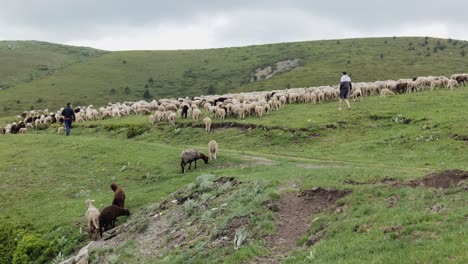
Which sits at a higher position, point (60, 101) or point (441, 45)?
point (441, 45)

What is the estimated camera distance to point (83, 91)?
378 ft

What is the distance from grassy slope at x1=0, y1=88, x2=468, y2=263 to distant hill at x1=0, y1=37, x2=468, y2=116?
64587mm

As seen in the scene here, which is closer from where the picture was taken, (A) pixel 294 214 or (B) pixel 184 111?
(A) pixel 294 214

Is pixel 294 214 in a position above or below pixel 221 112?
below

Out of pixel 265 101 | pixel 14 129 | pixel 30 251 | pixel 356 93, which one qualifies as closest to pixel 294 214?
pixel 30 251

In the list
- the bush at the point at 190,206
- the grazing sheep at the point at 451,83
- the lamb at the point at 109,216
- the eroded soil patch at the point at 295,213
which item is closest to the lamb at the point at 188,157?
the lamb at the point at 109,216

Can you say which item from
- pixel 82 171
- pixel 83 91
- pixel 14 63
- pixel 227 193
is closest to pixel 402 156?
pixel 227 193

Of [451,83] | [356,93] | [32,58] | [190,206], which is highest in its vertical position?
[32,58]

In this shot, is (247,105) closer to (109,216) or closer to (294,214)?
(109,216)

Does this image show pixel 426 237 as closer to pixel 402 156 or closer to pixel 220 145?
pixel 402 156

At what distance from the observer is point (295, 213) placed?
12719 mm

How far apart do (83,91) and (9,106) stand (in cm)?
2033

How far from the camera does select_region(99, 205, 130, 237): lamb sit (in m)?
15.9

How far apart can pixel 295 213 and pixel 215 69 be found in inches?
4851
